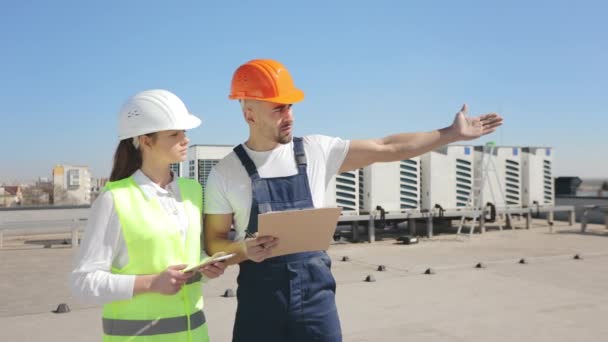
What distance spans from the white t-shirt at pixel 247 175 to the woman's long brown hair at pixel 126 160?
373 millimetres

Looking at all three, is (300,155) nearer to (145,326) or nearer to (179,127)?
(179,127)

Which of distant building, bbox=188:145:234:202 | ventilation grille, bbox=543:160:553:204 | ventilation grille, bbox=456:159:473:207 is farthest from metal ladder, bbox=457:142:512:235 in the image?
distant building, bbox=188:145:234:202

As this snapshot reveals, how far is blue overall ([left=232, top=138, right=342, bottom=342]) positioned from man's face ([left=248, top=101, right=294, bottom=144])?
0.17 meters

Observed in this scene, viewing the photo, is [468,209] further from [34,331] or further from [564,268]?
[34,331]

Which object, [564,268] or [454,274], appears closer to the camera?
[454,274]

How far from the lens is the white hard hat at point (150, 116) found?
83.2 inches

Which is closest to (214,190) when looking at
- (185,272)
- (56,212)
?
(185,272)

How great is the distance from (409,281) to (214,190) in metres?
5.26

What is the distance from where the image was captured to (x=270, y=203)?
237 cm

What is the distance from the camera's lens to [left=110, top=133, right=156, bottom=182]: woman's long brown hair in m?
2.16

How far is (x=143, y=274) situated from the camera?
199 centimetres

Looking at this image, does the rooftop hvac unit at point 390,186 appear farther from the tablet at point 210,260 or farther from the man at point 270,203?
the tablet at point 210,260

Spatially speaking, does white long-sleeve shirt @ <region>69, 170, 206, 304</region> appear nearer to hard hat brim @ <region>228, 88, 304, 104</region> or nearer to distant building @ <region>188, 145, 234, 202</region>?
hard hat brim @ <region>228, 88, 304, 104</region>

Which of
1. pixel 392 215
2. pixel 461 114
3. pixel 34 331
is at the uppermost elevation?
pixel 461 114
